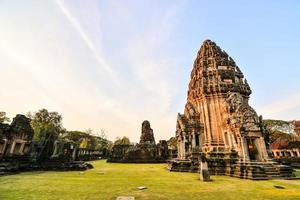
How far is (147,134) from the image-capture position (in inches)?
1315

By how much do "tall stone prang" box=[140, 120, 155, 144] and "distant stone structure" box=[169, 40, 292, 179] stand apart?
617 inches

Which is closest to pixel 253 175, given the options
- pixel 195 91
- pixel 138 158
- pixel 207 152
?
pixel 207 152

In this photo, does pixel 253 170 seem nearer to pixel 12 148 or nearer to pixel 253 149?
pixel 253 149

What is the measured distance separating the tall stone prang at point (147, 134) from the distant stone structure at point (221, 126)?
617 inches

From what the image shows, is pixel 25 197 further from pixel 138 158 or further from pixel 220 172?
pixel 138 158

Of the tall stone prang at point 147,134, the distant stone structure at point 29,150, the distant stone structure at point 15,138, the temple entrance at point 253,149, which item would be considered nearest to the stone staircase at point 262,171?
the temple entrance at point 253,149

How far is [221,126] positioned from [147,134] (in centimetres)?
1977

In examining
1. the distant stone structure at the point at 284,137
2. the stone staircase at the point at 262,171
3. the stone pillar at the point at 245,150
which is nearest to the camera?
the stone staircase at the point at 262,171

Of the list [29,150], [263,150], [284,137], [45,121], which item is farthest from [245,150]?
[45,121]

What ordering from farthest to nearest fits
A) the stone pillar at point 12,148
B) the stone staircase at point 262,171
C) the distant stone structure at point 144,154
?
the distant stone structure at point 144,154
the stone pillar at point 12,148
the stone staircase at point 262,171

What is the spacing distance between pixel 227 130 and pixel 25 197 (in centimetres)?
1428

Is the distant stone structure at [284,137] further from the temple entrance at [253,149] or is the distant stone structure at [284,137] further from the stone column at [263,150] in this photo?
the stone column at [263,150]

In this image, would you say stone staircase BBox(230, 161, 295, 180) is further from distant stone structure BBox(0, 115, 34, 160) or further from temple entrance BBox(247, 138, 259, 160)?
distant stone structure BBox(0, 115, 34, 160)

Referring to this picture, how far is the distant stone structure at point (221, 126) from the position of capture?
1199cm
